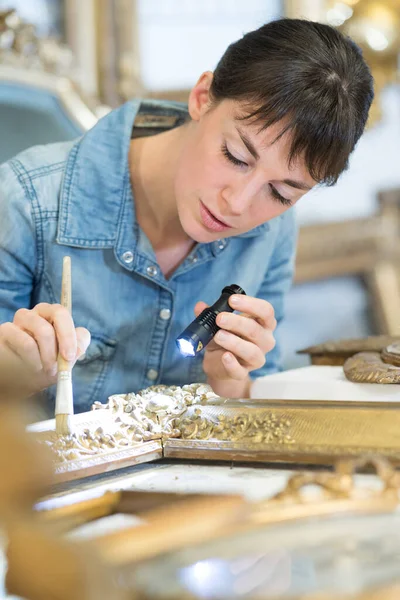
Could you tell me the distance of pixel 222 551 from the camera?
0.27 meters

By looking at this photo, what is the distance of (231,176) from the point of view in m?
0.61

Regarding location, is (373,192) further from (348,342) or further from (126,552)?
(126,552)

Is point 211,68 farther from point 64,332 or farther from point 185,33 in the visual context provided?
point 64,332

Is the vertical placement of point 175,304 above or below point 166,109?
below

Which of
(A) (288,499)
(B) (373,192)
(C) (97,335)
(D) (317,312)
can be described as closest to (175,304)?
(C) (97,335)

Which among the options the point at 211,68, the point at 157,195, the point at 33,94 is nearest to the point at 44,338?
the point at 157,195

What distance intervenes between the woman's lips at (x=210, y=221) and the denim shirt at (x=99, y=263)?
0.11 m

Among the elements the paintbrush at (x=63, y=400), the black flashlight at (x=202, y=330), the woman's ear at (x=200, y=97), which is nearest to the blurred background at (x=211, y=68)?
the woman's ear at (x=200, y=97)

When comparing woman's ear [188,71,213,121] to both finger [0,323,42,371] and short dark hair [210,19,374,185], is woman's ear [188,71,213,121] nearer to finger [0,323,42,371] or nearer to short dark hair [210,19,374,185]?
short dark hair [210,19,374,185]

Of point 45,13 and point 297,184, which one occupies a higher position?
point 45,13

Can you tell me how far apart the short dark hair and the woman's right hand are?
23cm

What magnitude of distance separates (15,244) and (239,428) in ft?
1.10

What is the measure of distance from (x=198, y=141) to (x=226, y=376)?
0.21 m

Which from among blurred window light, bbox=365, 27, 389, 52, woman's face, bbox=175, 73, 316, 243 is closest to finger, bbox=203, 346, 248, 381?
woman's face, bbox=175, 73, 316, 243
